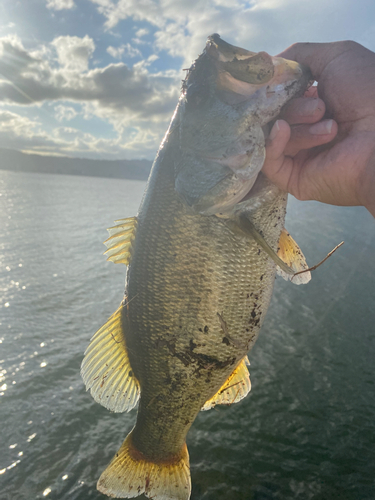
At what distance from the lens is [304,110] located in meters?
2.16

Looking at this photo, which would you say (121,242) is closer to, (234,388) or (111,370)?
(111,370)

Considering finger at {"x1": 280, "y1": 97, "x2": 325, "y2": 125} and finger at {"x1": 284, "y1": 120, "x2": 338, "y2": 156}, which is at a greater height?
finger at {"x1": 280, "y1": 97, "x2": 325, "y2": 125}

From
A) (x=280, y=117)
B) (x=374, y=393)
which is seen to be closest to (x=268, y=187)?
(x=280, y=117)

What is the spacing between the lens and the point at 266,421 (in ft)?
15.9

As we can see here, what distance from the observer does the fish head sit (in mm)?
2223

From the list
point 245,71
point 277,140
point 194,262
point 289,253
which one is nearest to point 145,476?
point 194,262

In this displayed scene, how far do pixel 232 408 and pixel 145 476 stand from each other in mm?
2365

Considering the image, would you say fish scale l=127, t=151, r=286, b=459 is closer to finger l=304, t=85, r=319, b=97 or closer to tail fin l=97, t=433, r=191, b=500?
tail fin l=97, t=433, r=191, b=500

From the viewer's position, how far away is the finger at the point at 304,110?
213 centimetres

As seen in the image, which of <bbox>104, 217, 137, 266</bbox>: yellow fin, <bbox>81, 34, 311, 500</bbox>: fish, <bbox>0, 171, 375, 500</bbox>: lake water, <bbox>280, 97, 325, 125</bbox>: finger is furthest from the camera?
<bbox>0, 171, 375, 500</bbox>: lake water

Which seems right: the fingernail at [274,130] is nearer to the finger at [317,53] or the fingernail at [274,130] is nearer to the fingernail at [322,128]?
the fingernail at [322,128]

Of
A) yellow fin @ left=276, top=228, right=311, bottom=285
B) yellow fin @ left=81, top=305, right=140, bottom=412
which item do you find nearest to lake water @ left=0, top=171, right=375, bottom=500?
yellow fin @ left=81, top=305, right=140, bottom=412

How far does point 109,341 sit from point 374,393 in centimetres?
504

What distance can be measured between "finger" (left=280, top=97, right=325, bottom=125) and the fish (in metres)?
0.08
